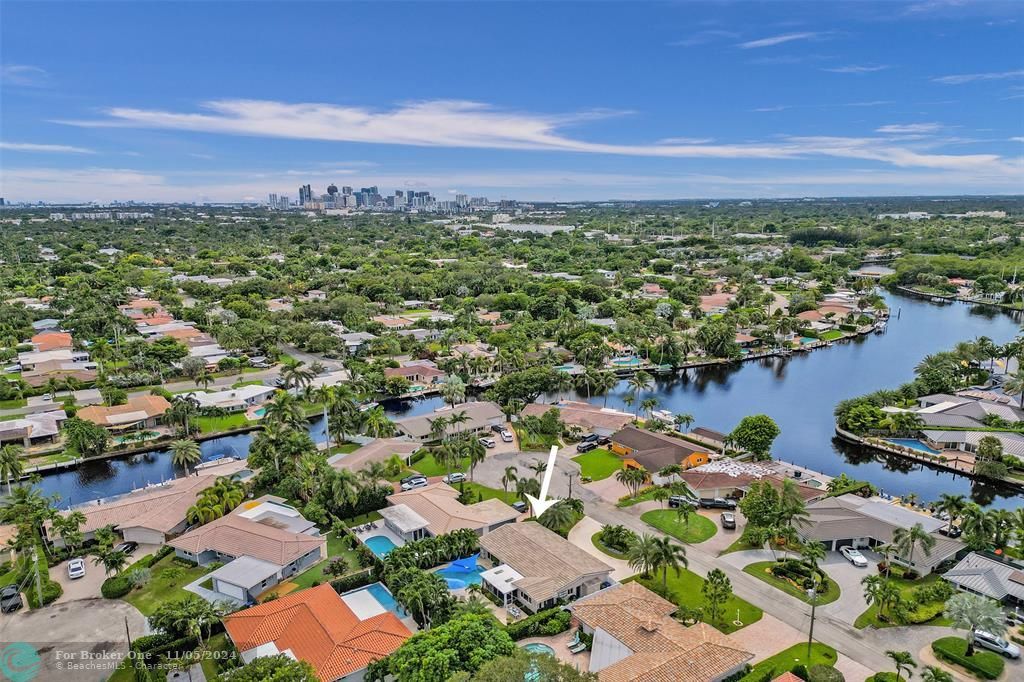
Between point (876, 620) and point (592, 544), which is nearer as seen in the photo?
point (876, 620)

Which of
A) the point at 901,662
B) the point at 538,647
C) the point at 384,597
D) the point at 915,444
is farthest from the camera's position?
the point at 915,444

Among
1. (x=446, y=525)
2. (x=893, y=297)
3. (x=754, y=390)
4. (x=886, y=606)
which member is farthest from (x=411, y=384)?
(x=893, y=297)

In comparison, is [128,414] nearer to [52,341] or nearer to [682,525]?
[52,341]

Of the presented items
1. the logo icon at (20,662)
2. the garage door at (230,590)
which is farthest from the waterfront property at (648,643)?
the logo icon at (20,662)

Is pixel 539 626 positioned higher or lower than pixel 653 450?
lower

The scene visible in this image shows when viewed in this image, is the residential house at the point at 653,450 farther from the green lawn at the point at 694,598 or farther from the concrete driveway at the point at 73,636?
the concrete driveway at the point at 73,636

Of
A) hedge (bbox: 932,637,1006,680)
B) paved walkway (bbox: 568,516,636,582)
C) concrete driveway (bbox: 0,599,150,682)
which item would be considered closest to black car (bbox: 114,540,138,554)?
concrete driveway (bbox: 0,599,150,682)

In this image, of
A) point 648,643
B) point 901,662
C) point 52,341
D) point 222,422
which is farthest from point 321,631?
point 52,341
